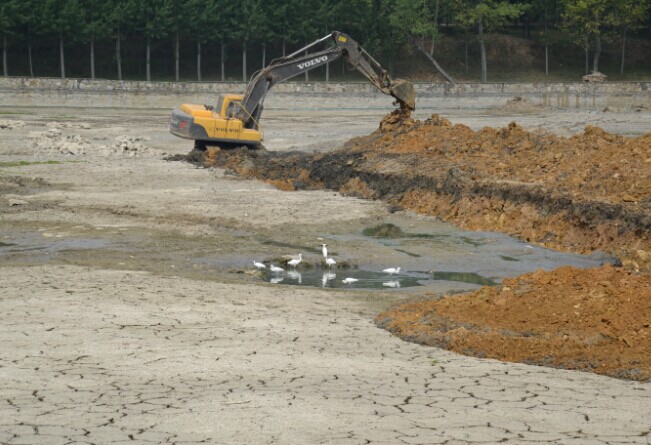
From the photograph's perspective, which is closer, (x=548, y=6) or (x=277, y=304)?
(x=277, y=304)

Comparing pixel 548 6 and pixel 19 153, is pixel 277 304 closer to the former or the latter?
pixel 19 153

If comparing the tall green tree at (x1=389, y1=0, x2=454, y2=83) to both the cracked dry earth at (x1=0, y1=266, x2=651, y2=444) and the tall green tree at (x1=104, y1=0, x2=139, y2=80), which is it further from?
the cracked dry earth at (x1=0, y1=266, x2=651, y2=444)

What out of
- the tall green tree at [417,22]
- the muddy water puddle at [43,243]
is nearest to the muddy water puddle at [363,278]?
the muddy water puddle at [43,243]

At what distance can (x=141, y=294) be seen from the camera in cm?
1395

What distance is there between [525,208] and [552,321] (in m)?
10.1

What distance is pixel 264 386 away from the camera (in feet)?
31.2

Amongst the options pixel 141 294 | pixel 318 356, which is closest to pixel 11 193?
pixel 141 294

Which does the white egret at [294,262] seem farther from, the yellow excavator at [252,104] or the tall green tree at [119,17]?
the tall green tree at [119,17]

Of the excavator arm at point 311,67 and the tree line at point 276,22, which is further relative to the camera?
the tree line at point 276,22

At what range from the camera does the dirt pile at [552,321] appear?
10665 millimetres

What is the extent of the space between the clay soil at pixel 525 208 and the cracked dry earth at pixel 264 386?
582 millimetres

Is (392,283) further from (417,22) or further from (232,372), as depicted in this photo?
(417,22)

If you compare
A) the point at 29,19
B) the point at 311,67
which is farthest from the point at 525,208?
the point at 29,19

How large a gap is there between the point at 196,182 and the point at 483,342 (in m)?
17.7
